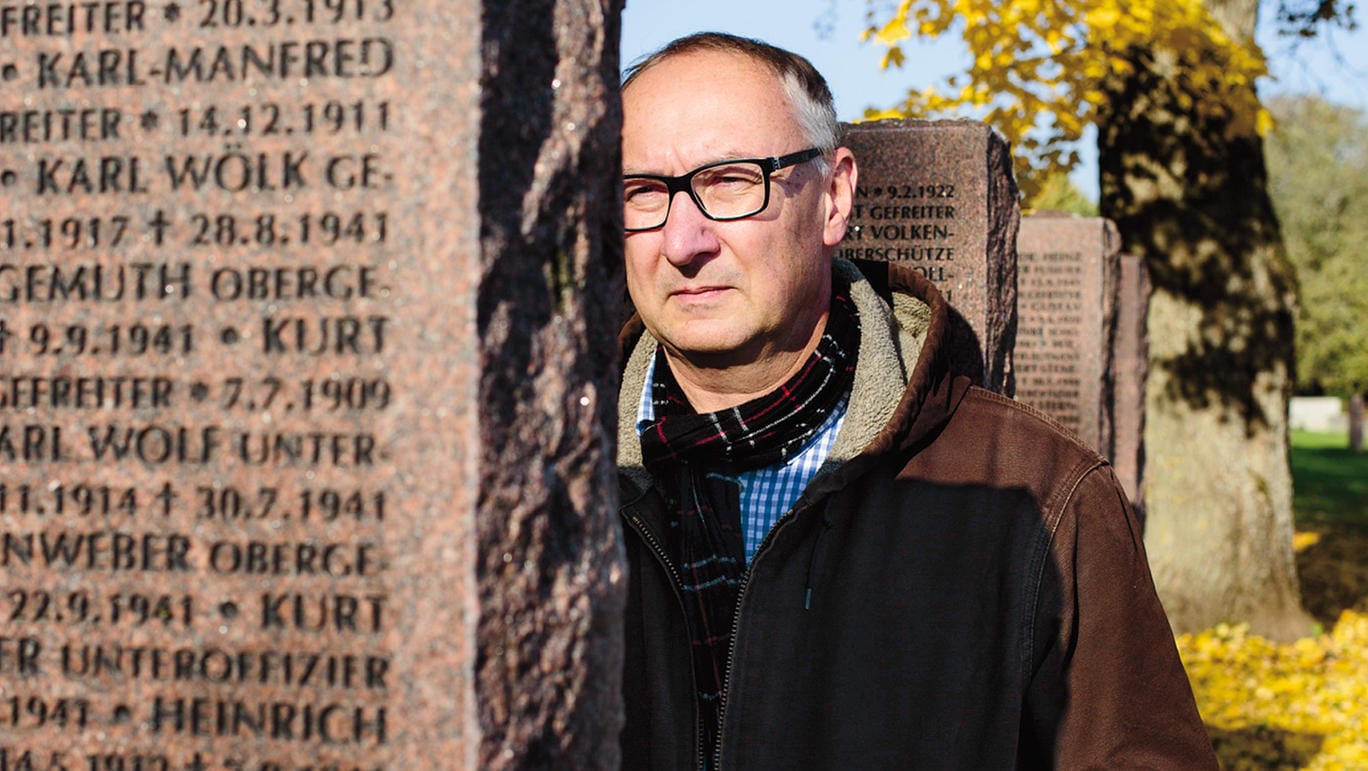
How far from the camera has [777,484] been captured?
2.75 metres

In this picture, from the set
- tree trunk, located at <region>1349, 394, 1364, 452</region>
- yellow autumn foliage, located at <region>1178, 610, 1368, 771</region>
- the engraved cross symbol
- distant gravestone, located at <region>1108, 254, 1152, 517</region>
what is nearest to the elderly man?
the engraved cross symbol

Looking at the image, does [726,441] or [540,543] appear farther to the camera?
[726,441]

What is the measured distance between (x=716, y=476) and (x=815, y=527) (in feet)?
0.79

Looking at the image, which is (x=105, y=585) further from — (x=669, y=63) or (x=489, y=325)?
(x=669, y=63)

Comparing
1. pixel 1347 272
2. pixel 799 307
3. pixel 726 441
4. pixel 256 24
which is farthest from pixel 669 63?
pixel 1347 272

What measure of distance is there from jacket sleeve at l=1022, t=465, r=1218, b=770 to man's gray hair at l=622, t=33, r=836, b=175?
0.87 meters

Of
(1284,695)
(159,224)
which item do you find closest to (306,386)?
(159,224)

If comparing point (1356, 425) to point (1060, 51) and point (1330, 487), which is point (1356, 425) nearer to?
point (1330, 487)

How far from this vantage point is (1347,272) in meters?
40.9

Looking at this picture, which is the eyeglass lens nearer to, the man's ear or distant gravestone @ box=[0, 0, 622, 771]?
the man's ear

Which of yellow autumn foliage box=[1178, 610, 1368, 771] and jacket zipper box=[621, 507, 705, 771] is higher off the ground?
jacket zipper box=[621, 507, 705, 771]

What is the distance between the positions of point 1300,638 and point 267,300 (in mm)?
11006

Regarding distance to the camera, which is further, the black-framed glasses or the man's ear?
the man's ear

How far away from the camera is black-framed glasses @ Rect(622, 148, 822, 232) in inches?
106
